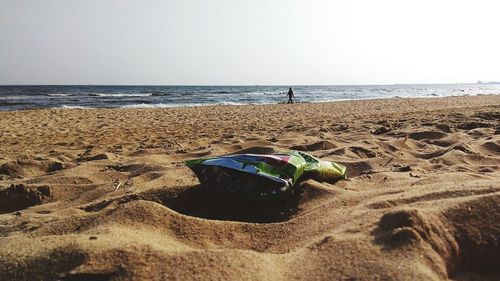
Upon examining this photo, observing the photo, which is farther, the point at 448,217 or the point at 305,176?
the point at 305,176

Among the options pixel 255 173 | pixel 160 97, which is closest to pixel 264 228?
pixel 255 173

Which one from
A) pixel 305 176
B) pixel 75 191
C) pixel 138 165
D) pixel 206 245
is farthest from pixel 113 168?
pixel 206 245

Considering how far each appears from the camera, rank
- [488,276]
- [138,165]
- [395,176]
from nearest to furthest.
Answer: [488,276], [395,176], [138,165]

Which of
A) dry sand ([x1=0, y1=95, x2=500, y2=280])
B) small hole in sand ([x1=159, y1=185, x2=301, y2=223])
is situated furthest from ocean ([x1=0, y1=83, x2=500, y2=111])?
small hole in sand ([x1=159, y1=185, x2=301, y2=223])

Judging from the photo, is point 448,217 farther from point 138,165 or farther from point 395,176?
point 138,165

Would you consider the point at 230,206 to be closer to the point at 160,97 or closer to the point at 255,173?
the point at 255,173

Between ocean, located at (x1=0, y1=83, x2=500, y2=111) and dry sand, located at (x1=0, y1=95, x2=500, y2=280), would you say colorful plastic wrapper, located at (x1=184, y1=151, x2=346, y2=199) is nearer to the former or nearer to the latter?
dry sand, located at (x1=0, y1=95, x2=500, y2=280)

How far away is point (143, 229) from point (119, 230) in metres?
0.12

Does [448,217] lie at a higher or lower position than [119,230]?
higher

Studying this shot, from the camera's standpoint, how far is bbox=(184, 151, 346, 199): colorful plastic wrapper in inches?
91.4

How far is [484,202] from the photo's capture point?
1790 mm

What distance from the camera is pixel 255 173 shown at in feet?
7.68

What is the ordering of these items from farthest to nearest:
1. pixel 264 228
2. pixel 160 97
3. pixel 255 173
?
pixel 160 97 < pixel 255 173 < pixel 264 228

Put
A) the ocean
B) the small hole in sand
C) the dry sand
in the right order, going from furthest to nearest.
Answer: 1. the ocean
2. the small hole in sand
3. the dry sand
